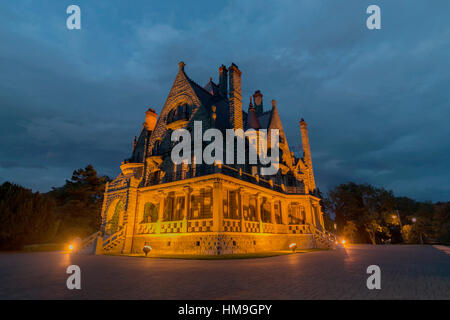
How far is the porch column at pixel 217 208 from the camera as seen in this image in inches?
741

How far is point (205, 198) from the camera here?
884 inches

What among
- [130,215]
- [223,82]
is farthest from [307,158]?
[130,215]

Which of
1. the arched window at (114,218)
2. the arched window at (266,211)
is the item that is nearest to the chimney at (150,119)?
the arched window at (114,218)

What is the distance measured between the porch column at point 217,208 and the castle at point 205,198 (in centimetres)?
8

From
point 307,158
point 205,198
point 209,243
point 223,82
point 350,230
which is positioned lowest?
point 209,243

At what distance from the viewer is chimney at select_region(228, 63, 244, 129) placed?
83.0 ft

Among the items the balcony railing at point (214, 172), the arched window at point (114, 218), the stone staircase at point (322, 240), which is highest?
the balcony railing at point (214, 172)

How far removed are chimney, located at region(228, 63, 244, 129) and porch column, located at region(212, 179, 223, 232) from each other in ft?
26.6

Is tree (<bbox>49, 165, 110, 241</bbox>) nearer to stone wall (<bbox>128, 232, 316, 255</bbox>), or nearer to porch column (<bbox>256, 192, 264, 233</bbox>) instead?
stone wall (<bbox>128, 232, 316, 255</bbox>)

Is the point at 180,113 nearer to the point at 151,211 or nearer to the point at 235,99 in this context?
the point at 235,99

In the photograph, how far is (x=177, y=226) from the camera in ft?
70.6

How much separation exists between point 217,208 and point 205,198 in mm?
3572

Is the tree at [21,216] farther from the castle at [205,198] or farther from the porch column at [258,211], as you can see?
the porch column at [258,211]
